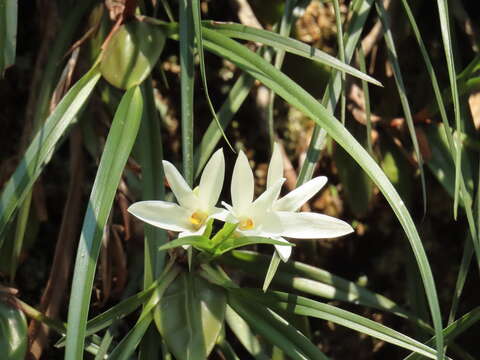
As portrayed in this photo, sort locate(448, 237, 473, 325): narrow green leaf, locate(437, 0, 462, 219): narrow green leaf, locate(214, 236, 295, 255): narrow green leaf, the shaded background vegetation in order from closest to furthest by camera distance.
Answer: locate(214, 236, 295, 255): narrow green leaf → locate(437, 0, 462, 219): narrow green leaf → locate(448, 237, 473, 325): narrow green leaf → the shaded background vegetation

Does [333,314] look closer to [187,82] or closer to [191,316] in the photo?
[191,316]

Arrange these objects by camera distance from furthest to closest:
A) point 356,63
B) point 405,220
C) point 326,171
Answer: point 326,171, point 356,63, point 405,220

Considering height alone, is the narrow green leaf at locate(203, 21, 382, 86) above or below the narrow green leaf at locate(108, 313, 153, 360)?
above

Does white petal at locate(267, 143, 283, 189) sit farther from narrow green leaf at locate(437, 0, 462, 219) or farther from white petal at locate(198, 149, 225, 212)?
narrow green leaf at locate(437, 0, 462, 219)

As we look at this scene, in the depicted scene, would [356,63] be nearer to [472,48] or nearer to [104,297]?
[472,48]

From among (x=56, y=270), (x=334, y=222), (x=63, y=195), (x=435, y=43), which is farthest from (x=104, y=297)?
(x=435, y=43)

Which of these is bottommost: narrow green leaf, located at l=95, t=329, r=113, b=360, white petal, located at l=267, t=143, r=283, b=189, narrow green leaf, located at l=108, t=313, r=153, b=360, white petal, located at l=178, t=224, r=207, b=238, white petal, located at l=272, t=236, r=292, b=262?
narrow green leaf, located at l=95, t=329, r=113, b=360

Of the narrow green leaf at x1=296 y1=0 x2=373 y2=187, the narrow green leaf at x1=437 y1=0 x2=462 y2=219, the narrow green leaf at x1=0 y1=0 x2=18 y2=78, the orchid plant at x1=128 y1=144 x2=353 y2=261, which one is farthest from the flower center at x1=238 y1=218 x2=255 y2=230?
the narrow green leaf at x1=0 y1=0 x2=18 y2=78

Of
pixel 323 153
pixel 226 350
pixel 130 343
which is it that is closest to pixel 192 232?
pixel 130 343
